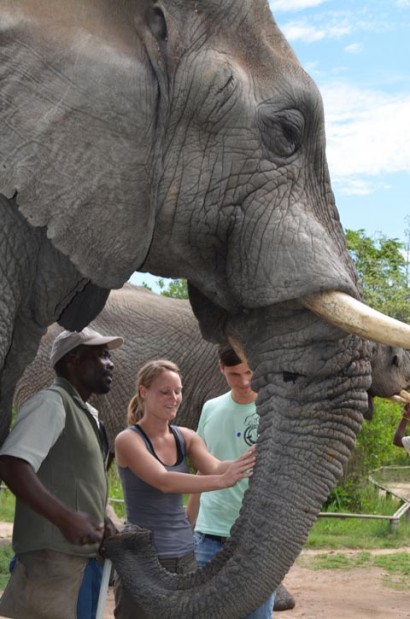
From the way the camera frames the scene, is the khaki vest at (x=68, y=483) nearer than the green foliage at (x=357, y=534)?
Yes

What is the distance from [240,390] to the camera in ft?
16.2

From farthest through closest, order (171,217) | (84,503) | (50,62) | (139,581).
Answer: (84,503)
(139,581)
(171,217)
(50,62)

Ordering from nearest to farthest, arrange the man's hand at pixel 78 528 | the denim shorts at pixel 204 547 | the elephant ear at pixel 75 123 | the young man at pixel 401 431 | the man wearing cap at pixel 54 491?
the elephant ear at pixel 75 123, the man's hand at pixel 78 528, the man wearing cap at pixel 54 491, the denim shorts at pixel 204 547, the young man at pixel 401 431

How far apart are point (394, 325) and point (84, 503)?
4.52ft

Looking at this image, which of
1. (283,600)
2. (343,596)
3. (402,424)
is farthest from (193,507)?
(402,424)

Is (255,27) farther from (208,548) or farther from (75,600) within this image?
(208,548)

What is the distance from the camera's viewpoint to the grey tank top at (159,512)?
4348 mm

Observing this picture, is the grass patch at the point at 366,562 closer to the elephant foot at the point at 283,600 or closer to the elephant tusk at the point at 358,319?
the elephant foot at the point at 283,600

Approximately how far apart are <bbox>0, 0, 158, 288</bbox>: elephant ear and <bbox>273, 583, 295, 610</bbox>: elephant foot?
437 centimetres

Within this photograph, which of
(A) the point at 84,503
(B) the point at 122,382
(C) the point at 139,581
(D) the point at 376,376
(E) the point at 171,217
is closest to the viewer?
(E) the point at 171,217

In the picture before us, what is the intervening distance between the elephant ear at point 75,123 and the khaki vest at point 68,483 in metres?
1.06

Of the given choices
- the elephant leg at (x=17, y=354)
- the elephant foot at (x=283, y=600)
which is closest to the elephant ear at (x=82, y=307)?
the elephant leg at (x=17, y=354)

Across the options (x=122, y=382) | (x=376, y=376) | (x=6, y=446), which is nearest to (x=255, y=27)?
(x=6, y=446)

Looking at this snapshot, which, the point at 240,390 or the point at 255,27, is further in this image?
the point at 240,390
